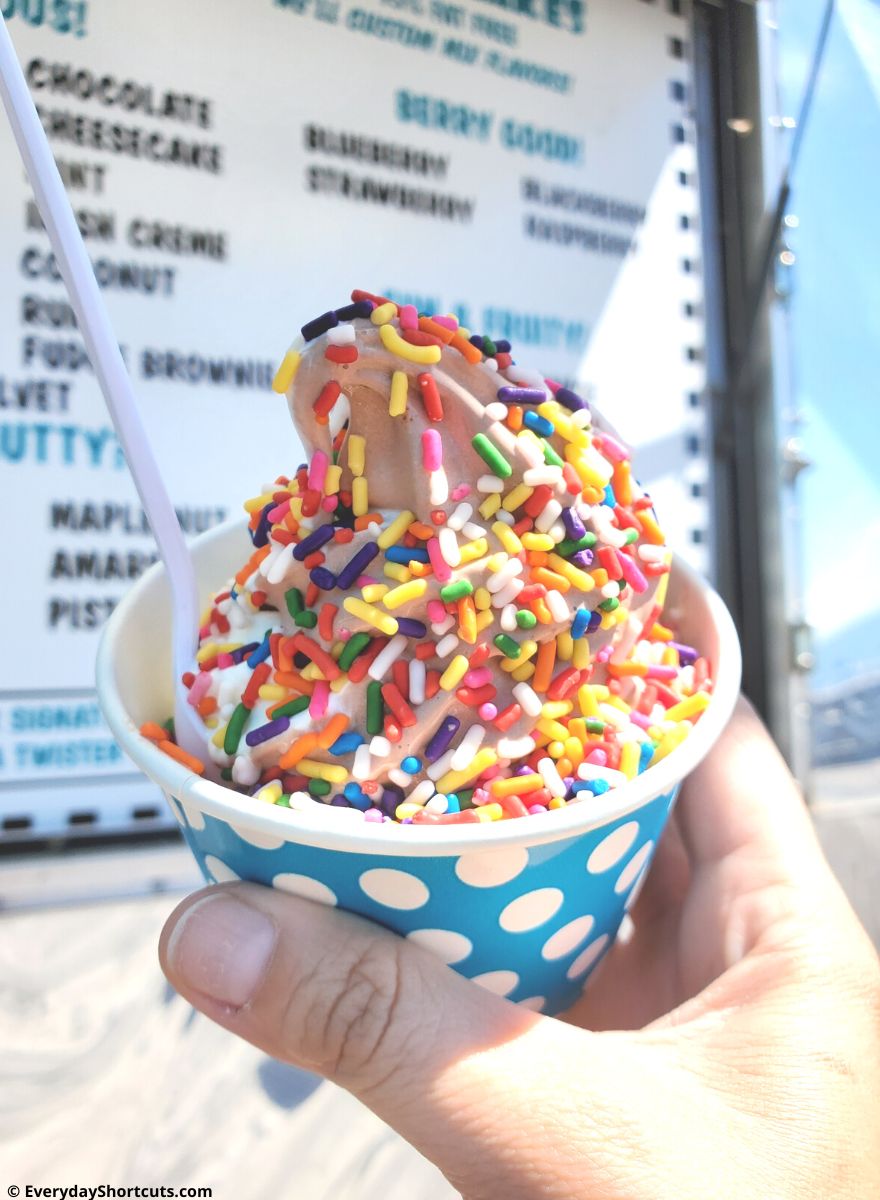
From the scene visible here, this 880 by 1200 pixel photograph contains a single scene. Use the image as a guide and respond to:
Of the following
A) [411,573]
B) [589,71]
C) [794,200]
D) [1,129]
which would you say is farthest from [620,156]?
[411,573]

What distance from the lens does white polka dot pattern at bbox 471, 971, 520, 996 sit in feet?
2.85

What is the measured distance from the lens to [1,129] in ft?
5.31

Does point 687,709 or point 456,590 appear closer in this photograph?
point 456,590

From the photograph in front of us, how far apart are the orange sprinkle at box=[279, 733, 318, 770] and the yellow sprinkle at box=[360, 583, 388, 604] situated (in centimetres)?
12

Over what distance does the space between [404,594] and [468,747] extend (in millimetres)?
143

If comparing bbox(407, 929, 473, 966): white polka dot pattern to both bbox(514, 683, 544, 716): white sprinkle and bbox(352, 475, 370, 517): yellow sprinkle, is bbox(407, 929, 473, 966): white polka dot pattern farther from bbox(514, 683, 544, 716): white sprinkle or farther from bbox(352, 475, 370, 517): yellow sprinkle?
bbox(352, 475, 370, 517): yellow sprinkle

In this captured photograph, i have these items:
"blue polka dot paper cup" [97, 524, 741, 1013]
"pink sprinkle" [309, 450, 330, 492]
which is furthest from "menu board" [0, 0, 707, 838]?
"pink sprinkle" [309, 450, 330, 492]

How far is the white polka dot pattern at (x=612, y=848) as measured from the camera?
2.69 feet

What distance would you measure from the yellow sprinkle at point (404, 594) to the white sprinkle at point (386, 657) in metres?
0.04

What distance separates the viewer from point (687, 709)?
35.0 inches

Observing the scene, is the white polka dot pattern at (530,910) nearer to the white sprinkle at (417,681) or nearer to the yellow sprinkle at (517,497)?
the white sprinkle at (417,681)

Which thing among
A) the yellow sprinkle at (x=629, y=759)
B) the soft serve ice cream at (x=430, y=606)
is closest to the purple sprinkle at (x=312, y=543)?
the soft serve ice cream at (x=430, y=606)

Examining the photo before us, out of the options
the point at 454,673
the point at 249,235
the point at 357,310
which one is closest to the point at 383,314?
the point at 357,310

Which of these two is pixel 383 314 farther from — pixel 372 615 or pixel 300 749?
pixel 300 749
